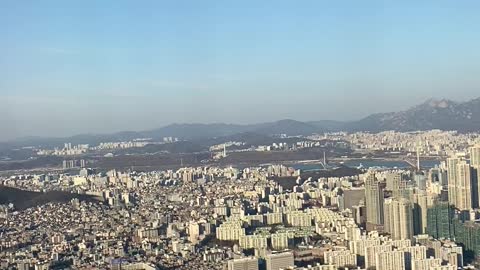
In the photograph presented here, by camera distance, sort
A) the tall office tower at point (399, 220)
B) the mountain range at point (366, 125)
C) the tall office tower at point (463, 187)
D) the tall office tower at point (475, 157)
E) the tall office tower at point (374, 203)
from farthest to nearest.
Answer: the mountain range at point (366, 125) → the tall office tower at point (475, 157) → the tall office tower at point (463, 187) → the tall office tower at point (374, 203) → the tall office tower at point (399, 220)

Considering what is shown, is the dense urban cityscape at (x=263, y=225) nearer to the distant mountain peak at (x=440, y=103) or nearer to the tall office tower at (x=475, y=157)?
the tall office tower at (x=475, y=157)

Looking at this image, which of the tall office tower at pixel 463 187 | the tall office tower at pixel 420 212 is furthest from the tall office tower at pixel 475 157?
the tall office tower at pixel 420 212

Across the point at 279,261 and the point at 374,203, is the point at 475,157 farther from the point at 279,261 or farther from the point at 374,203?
the point at 279,261

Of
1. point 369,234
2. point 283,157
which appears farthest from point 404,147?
point 369,234

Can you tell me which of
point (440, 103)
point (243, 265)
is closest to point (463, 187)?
point (243, 265)

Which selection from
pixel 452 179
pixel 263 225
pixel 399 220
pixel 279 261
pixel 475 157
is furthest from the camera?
pixel 475 157

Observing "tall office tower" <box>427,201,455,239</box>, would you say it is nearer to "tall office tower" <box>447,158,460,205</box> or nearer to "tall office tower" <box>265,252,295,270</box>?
"tall office tower" <box>447,158,460,205</box>

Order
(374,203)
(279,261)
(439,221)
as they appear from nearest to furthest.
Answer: (279,261)
(439,221)
(374,203)
